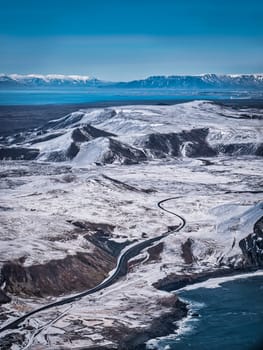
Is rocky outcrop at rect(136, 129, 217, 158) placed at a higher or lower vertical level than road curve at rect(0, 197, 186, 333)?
higher

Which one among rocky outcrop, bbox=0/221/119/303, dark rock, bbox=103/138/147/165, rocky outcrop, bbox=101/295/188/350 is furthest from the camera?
dark rock, bbox=103/138/147/165

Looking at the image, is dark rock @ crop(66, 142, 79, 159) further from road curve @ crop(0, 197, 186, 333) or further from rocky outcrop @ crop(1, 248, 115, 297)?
rocky outcrop @ crop(1, 248, 115, 297)

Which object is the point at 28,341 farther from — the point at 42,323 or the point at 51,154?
the point at 51,154

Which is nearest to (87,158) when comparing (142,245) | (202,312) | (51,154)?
(51,154)

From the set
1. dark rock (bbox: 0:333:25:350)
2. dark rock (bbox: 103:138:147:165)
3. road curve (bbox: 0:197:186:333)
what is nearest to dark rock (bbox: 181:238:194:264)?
road curve (bbox: 0:197:186:333)

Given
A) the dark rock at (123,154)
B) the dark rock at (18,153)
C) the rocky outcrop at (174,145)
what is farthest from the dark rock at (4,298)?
the rocky outcrop at (174,145)

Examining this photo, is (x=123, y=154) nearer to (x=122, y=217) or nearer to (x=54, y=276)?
(x=122, y=217)
